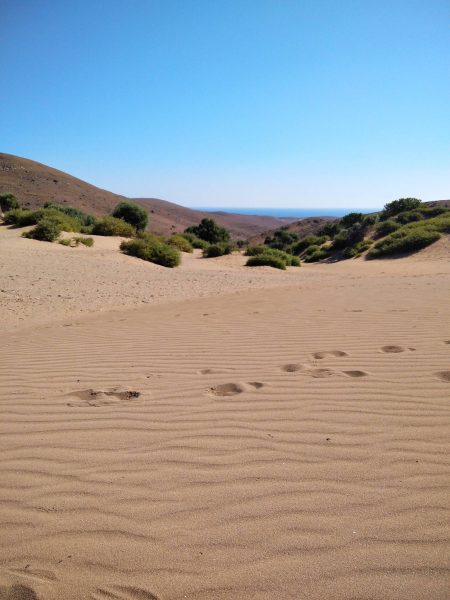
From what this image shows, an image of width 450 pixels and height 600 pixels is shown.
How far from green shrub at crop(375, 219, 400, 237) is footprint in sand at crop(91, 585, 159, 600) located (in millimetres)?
28304

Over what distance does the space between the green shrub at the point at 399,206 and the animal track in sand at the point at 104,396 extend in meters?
33.6

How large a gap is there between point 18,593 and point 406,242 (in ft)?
77.9

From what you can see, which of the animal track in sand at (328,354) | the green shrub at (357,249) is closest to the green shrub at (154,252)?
the green shrub at (357,249)

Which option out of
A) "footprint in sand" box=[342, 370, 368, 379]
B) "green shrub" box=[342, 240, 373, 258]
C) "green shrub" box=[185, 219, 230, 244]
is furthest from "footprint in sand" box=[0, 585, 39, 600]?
"green shrub" box=[185, 219, 230, 244]

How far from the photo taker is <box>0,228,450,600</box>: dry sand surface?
1.88 m

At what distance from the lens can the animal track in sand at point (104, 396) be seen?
3684 millimetres

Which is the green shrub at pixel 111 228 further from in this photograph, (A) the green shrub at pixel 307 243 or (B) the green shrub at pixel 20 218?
(A) the green shrub at pixel 307 243

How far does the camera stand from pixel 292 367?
14.7 ft

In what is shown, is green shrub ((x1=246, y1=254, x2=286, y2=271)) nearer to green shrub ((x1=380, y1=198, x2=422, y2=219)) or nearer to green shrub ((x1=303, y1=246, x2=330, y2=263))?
green shrub ((x1=303, y1=246, x2=330, y2=263))

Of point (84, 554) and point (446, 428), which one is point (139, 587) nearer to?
point (84, 554)

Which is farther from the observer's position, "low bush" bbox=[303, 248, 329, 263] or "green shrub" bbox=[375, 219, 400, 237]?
"low bush" bbox=[303, 248, 329, 263]

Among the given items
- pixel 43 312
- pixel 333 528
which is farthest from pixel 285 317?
pixel 333 528

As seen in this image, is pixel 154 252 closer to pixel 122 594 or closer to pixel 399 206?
pixel 122 594

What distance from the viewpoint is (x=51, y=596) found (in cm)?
179
